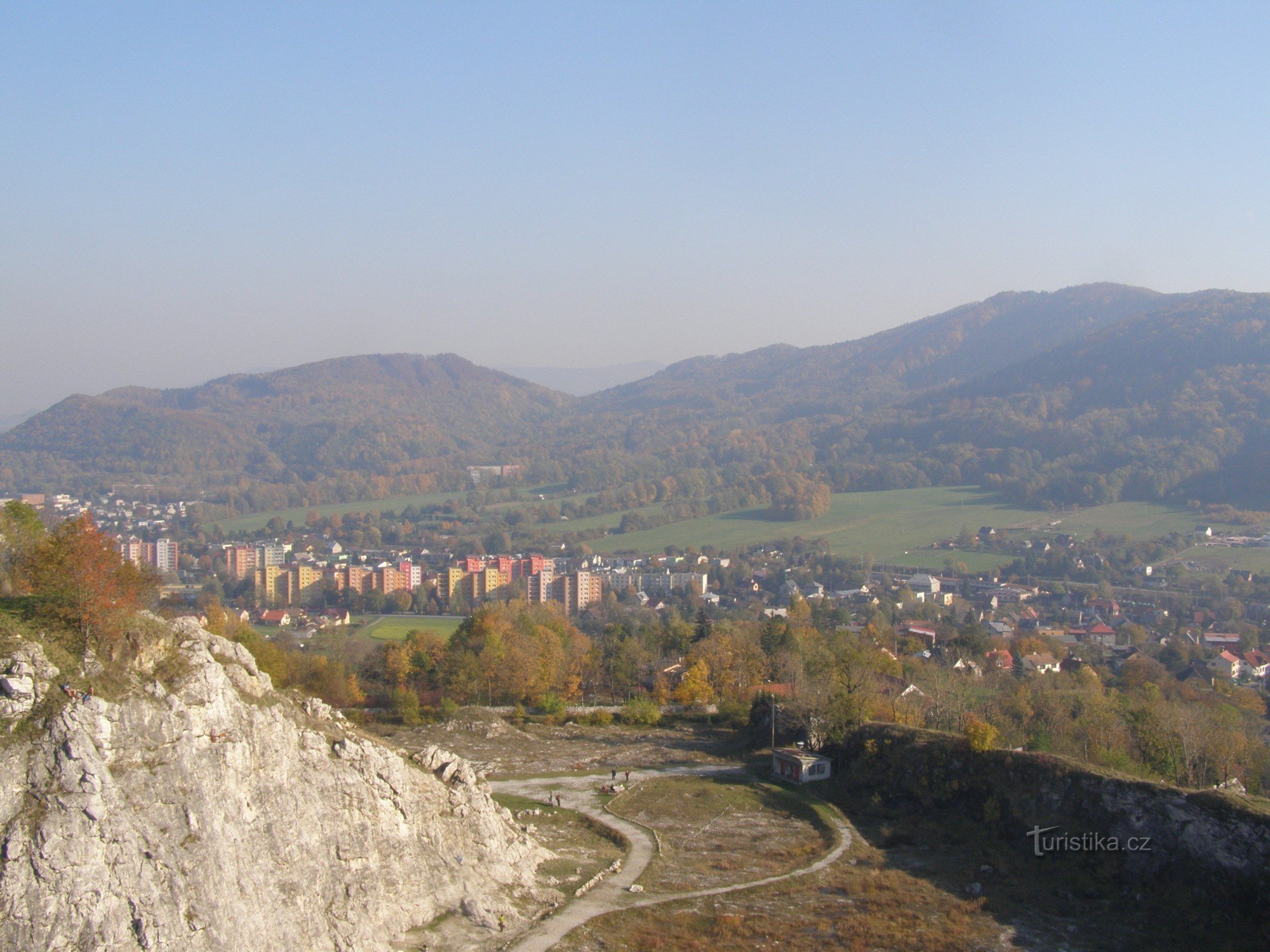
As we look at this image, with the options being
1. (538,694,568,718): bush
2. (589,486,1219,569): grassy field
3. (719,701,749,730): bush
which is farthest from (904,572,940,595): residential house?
(538,694,568,718): bush

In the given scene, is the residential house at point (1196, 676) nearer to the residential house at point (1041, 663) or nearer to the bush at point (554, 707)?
the residential house at point (1041, 663)

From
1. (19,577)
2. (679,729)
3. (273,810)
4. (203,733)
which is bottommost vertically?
(679,729)

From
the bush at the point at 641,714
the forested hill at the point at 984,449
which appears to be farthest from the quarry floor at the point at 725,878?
the forested hill at the point at 984,449

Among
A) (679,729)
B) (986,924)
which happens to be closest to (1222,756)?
(986,924)

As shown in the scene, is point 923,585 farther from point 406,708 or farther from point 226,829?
point 226,829

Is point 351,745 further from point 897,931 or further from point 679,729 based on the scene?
point 679,729

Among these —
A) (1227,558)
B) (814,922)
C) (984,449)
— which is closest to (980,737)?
(814,922)
